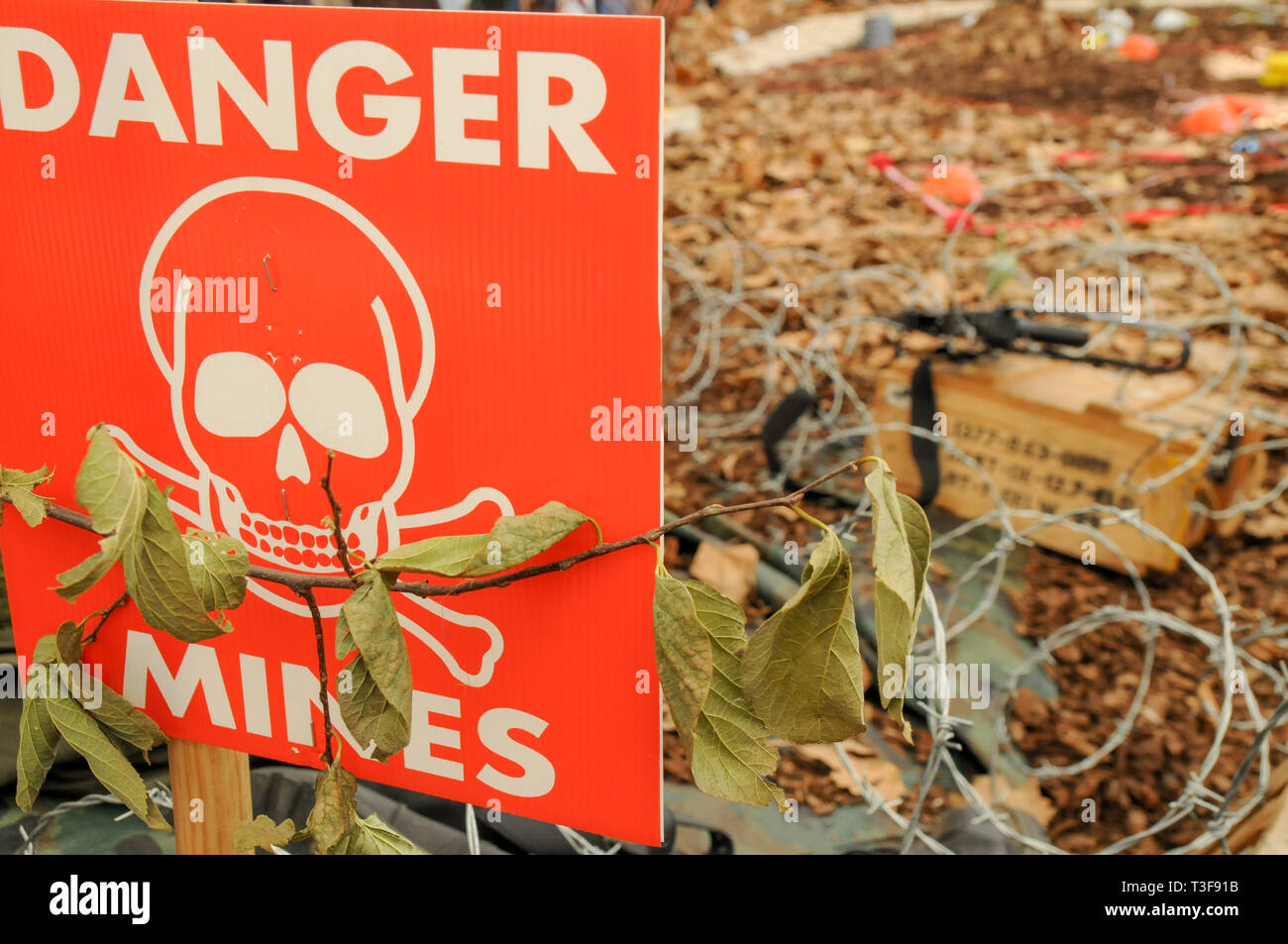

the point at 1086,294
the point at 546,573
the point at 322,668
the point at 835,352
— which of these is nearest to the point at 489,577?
the point at 546,573

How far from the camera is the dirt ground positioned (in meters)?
2.57

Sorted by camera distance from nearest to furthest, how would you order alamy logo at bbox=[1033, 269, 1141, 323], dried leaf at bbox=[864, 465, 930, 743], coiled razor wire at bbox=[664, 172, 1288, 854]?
dried leaf at bbox=[864, 465, 930, 743], coiled razor wire at bbox=[664, 172, 1288, 854], alamy logo at bbox=[1033, 269, 1141, 323]

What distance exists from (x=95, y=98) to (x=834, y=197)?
13.5ft

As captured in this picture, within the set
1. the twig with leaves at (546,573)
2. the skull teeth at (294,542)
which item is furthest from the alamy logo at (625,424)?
the skull teeth at (294,542)

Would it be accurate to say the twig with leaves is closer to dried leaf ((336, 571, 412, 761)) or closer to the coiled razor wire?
dried leaf ((336, 571, 412, 761))

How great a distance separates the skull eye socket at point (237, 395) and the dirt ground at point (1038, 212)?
169 cm

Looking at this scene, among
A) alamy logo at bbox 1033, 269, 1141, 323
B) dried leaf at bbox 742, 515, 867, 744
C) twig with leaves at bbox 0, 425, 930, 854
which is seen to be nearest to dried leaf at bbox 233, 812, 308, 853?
twig with leaves at bbox 0, 425, 930, 854

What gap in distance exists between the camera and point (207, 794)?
49.4 inches

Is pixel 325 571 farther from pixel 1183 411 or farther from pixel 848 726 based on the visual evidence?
pixel 1183 411

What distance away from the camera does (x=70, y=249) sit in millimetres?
1072

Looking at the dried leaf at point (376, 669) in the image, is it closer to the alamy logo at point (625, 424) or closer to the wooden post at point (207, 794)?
the alamy logo at point (625, 424)

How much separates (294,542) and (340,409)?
0.16 metres

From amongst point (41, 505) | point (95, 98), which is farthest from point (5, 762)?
point (95, 98)

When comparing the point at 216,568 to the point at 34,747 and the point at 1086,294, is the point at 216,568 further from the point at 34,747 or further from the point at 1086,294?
the point at 1086,294
